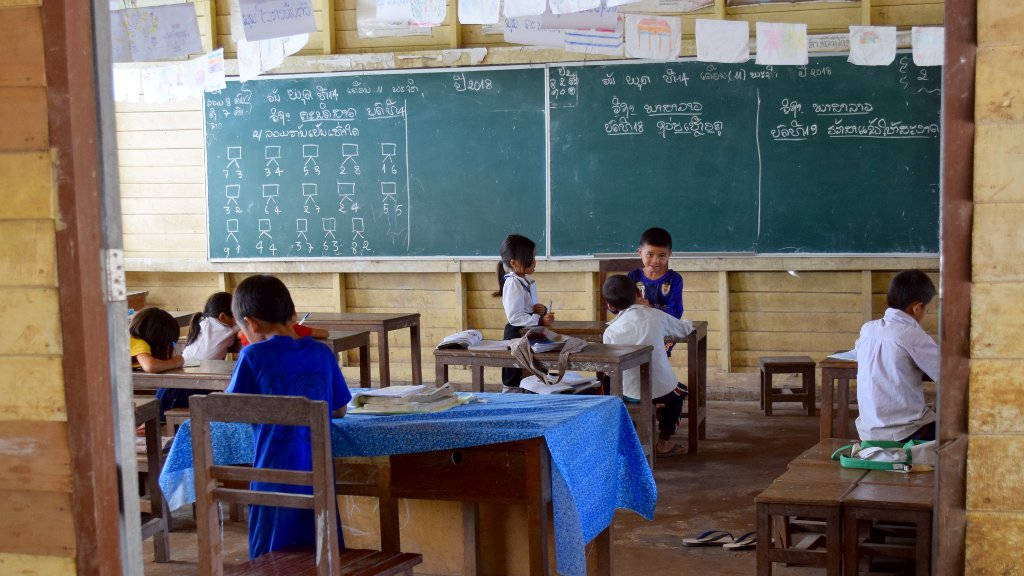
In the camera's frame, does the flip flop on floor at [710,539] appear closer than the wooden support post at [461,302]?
Yes

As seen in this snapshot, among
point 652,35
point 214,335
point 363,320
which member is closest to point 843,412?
point 363,320

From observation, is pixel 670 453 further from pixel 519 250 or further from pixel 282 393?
pixel 282 393

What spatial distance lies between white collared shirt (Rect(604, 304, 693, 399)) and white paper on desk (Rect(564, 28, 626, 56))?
193 centimetres

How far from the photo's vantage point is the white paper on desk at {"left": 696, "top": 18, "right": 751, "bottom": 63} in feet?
21.6

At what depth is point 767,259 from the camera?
7023 mm

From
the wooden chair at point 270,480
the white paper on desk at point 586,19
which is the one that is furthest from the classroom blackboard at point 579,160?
the wooden chair at point 270,480

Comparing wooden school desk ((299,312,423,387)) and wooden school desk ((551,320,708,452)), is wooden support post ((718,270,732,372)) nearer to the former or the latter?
wooden school desk ((551,320,708,452))

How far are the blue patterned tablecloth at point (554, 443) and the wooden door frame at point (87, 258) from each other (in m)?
0.92

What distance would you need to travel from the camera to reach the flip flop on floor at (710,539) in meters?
4.31

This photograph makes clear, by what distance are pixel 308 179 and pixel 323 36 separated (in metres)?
1.00

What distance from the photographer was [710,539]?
433cm

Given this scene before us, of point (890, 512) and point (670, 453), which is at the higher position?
point (890, 512)

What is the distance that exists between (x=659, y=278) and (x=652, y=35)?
1547 millimetres

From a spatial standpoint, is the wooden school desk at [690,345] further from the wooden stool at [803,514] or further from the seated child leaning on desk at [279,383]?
the seated child leaning on desk at [279,383]
